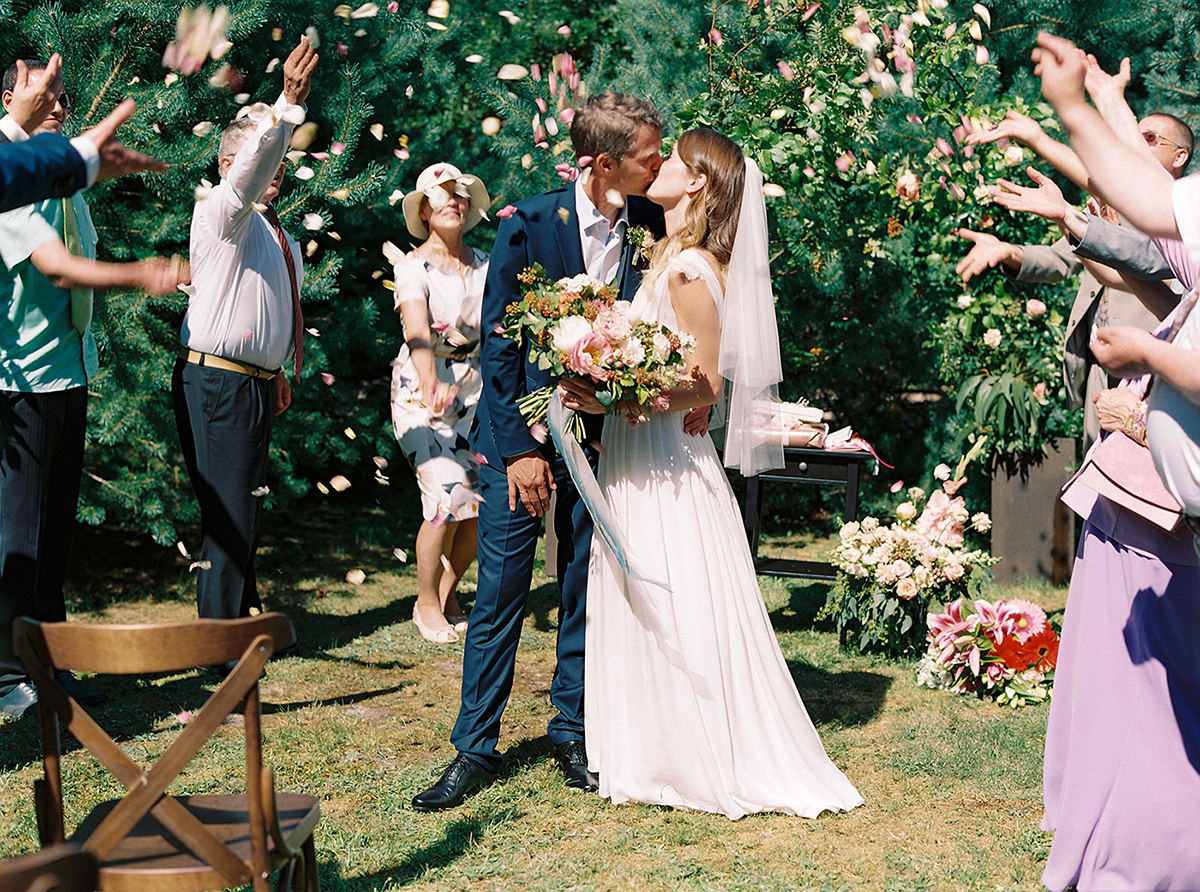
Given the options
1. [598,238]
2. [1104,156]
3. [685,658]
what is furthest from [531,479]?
[1104,156]

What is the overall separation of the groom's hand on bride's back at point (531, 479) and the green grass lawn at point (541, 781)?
1.00m

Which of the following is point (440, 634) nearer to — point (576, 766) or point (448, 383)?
point (448, 383)

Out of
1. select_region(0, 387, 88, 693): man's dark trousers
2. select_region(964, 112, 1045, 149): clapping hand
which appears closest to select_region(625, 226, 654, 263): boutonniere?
select_region(964, 112, 1045, 149): clapping hand

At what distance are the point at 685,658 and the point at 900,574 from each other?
2262mm

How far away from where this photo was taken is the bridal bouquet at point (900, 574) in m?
5.57

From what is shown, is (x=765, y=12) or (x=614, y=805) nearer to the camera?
(x=614, y=805)

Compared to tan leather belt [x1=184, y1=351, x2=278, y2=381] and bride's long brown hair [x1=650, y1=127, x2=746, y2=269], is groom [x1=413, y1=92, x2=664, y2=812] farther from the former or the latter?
tan leather belt [x1=184, y1=351, x2=278, y2=381]

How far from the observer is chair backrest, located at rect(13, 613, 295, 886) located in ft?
7.11

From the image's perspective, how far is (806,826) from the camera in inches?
141

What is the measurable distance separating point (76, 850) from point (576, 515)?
239 centimetres

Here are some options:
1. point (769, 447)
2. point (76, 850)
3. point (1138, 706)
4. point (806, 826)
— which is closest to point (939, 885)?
point (806, 826)

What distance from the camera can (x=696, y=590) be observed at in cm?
368

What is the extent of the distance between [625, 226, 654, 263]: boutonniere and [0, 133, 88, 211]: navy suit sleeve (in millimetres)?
1817

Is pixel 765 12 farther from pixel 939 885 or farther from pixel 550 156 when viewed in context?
pixel 939 885
